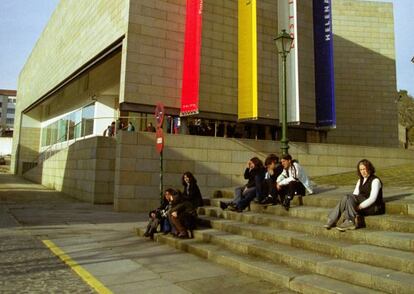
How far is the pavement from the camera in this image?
16.3ft

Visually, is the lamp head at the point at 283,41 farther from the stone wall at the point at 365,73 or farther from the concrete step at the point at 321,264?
the stone wall at the point at 365,73

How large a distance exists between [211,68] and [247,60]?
1884mm

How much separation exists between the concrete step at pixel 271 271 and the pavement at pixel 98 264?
0.12 metres

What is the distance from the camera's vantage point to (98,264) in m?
6.18

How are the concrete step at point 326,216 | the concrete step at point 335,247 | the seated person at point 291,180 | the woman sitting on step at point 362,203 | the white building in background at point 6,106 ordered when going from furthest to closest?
1. the white building in background at point 6,106
2. the seated person at point 291,180
3. the woman sitting on step at point 362,203
4. the concrete step at point 326,216
5. the concrete step at point 335,247

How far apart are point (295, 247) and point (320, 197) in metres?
2.28

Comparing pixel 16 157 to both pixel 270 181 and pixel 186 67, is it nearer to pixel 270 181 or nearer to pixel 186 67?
pixel 186 67

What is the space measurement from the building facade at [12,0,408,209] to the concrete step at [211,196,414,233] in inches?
345

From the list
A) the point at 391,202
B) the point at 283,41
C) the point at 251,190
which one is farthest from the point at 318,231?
the point at 283,41

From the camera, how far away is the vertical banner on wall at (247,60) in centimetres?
1778

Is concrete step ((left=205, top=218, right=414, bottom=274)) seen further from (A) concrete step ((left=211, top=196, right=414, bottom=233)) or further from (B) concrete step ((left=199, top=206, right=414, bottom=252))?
(A) concrete step ((left=211, top=196, right=414, bottom=233))

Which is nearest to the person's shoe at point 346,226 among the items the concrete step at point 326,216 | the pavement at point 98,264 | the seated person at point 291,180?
the concrete step at point 326,216

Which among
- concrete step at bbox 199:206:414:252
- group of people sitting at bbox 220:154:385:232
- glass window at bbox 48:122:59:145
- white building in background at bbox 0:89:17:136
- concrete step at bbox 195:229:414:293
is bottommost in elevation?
concrete step at bbox 195:229:414:293

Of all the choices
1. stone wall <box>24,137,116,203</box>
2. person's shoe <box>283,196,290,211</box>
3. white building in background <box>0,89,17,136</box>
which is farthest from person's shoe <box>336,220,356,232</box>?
white building in background <box>0,89,17,136</box>
